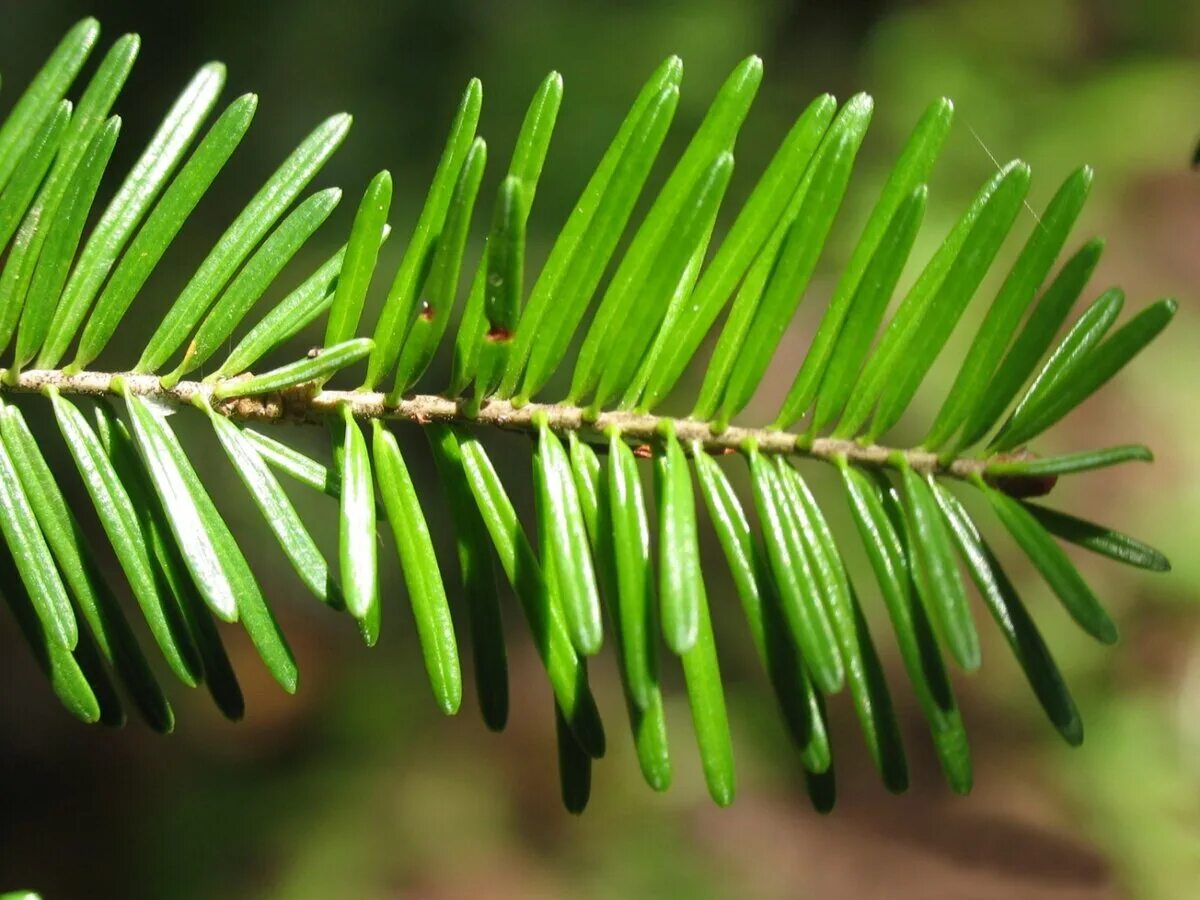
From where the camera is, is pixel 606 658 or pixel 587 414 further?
pixel 606 658

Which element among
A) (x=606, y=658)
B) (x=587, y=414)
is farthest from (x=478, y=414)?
(x=606, y=658)

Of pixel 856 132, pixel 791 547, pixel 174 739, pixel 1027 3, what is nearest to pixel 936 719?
pixel 791 547

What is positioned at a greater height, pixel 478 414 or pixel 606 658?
pixel 478 414

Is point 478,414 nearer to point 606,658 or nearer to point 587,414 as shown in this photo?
point 587,414

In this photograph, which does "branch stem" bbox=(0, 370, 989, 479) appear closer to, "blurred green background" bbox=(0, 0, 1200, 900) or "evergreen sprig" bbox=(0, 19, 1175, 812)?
"evergreen sprig" bbox=(0, 19, 1175, 812)

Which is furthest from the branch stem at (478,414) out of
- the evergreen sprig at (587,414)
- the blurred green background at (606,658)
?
the blurred green background at (606,658)

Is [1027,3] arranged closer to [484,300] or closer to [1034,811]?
[1034,811]

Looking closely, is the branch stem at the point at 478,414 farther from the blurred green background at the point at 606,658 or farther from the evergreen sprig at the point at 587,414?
the blurred green background at the point at 606,658
